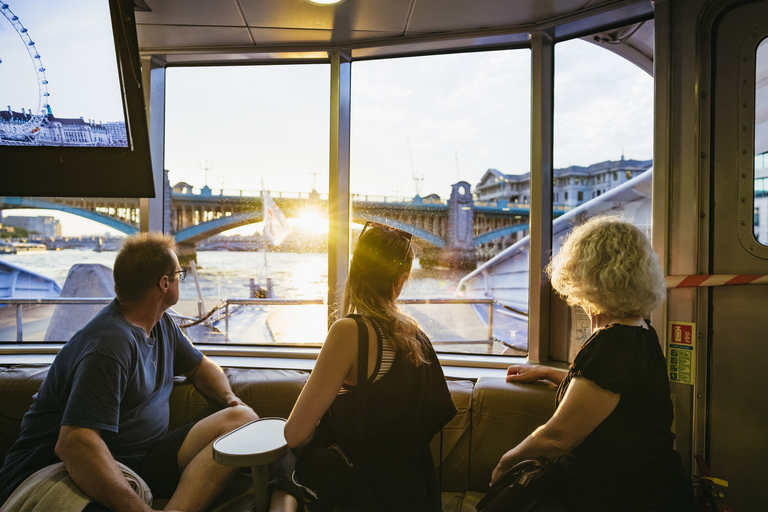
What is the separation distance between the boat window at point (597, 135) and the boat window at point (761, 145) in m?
0.45

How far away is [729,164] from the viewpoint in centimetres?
184

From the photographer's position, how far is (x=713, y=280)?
1828mm

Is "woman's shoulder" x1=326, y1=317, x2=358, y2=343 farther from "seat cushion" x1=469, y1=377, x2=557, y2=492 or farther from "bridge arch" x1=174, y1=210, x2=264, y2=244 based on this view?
"bridge arch" x1=174, y1=210, x2=264, y2=244

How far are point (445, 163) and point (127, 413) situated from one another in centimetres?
200

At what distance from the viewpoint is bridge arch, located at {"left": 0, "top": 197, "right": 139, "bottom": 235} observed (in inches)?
109

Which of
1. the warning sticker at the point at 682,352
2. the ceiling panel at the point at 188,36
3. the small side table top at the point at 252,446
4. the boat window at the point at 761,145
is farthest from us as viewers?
the ceiling panel at the point at 188,36

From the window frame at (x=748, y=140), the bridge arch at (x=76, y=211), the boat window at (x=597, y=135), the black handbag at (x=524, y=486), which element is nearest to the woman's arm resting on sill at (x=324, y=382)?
the black handbag at (x=524, y=486)

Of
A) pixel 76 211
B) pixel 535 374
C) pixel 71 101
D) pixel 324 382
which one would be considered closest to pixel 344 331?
pixel 324 382

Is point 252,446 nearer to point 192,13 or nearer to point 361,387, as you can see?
point 361,387

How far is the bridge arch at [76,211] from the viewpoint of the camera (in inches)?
109

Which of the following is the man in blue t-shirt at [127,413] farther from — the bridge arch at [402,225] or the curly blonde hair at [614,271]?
the curly blonde hair at [614,271]

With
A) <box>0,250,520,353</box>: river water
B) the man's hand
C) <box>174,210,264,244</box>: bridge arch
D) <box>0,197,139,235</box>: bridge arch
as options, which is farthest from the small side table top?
<box>0,197,139,235</box>: bridge arch

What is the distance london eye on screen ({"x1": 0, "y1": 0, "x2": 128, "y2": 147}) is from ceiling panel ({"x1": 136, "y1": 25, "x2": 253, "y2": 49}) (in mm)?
366

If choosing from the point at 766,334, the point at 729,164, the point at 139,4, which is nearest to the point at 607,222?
the point at 729,164
